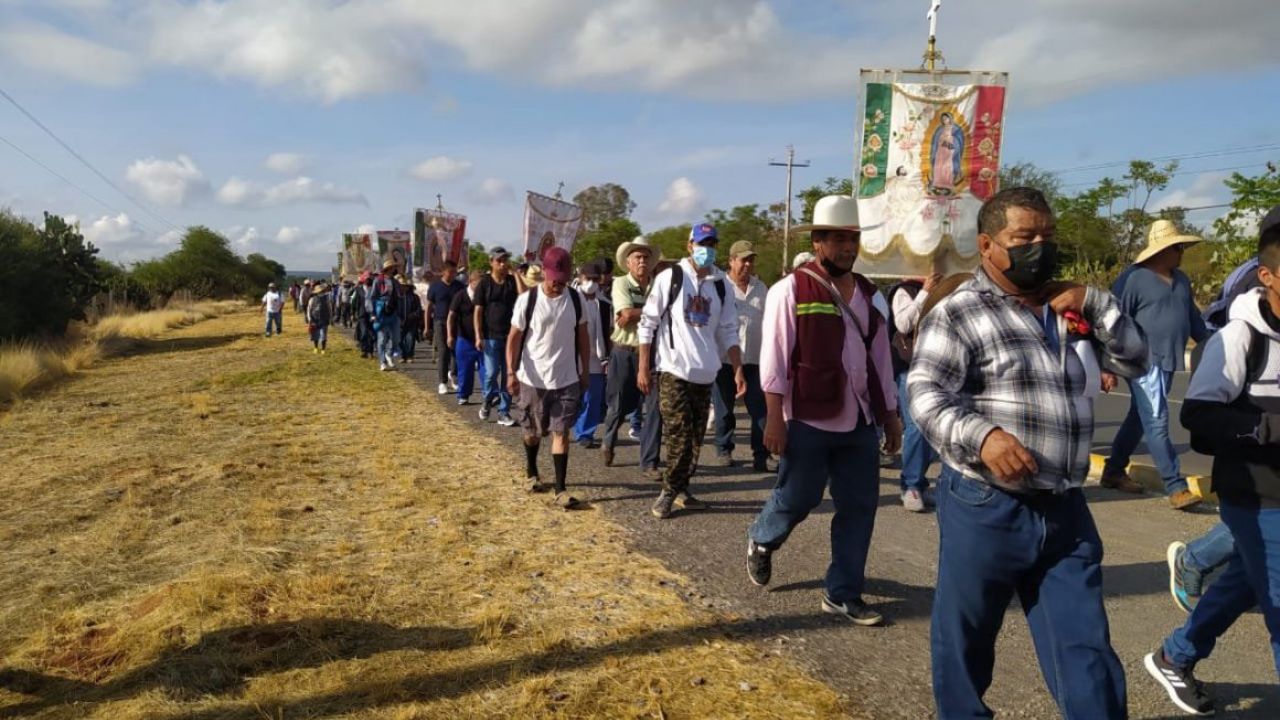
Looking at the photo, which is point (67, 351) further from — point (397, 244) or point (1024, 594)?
point (1024, 594)

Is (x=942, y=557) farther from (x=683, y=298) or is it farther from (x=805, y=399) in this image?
(x=683, y=298)

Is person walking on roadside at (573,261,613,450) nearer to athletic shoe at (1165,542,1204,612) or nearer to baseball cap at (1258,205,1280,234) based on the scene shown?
athletic shoe at (1165,542,1204,612)

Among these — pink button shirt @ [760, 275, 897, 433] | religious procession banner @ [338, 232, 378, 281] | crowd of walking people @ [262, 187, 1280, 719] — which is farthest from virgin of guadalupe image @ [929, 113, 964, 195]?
religious procession banner @ [338, 232, 378, 281]

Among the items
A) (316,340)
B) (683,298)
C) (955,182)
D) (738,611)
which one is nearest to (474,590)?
(738,611)

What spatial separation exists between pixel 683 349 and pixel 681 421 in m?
0.50

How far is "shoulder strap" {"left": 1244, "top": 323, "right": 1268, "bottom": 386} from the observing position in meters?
2.73

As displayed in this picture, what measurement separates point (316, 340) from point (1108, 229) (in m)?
42.3

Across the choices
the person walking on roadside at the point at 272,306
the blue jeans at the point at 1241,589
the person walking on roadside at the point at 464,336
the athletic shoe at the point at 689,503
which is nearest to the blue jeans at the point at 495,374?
the person walking on roadside at the point at 464,336

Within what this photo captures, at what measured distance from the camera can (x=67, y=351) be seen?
2136 centimetres

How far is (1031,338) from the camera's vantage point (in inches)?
94.8

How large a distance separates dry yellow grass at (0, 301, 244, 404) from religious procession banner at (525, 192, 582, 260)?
8950 mm

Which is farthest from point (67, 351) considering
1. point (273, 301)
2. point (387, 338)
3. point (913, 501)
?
point (913, 501)

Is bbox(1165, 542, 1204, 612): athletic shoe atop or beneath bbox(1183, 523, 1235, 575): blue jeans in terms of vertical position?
beneath

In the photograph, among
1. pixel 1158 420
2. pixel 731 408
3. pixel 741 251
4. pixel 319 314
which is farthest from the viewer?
pixel 319 314
